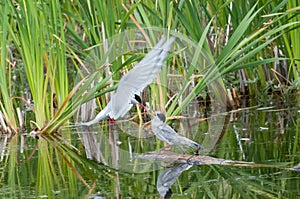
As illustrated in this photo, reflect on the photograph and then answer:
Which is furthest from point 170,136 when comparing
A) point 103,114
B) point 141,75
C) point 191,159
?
point 103,114

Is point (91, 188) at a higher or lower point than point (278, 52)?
lower

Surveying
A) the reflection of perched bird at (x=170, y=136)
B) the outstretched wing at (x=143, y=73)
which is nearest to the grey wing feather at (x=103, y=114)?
the outstretched wing at (x=143, y=73)

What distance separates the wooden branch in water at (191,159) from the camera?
3.75 m

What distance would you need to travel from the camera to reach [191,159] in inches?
157

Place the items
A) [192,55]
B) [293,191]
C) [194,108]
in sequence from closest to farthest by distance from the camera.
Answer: [293,191] < [192,55] < [194,108]

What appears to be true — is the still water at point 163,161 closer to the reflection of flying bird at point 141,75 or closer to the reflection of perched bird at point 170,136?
the reflection of perched bird at point 170,136

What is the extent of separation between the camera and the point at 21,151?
15.3ft

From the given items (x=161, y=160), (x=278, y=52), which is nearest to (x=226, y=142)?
(x=161, y=160)

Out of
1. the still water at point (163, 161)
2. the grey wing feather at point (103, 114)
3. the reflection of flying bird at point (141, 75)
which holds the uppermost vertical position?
the reflection of flying bird at point (141, 75)

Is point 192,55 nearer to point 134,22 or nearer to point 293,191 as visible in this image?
point 134,22

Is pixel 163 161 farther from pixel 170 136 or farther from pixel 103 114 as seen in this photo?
pixel 103 114

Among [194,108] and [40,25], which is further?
[194,108]

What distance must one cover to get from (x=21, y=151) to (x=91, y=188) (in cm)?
127

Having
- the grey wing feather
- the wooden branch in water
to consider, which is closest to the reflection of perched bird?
the wooden branch in water
